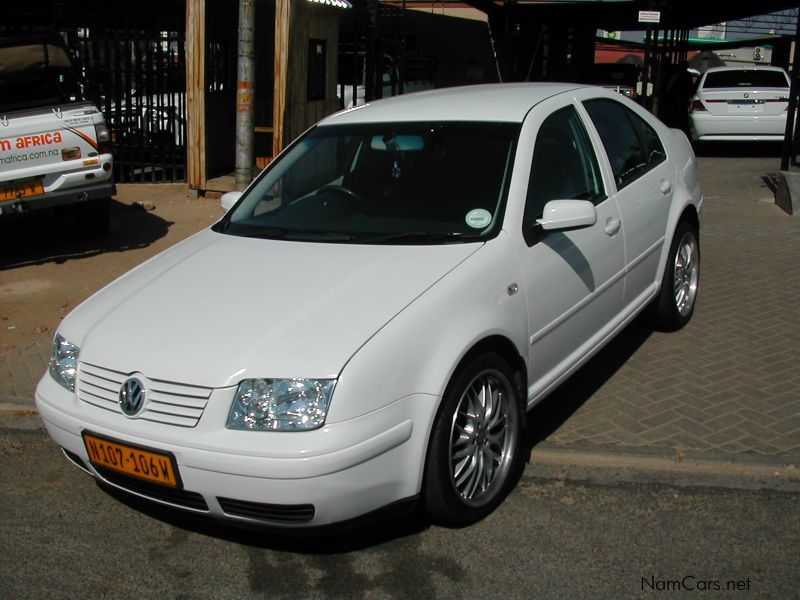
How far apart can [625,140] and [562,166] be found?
3.20ft

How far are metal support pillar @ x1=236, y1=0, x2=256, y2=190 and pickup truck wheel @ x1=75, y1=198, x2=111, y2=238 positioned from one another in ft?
4.97

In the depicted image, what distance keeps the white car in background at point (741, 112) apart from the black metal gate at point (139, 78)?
8.72 metres

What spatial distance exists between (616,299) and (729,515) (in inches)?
55.6

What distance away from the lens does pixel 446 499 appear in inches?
142

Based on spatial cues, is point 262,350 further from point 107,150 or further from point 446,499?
point 107,150

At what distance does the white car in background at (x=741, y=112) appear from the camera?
50.2ft

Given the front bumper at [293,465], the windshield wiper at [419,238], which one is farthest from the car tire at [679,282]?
the front bumper at [293,465]

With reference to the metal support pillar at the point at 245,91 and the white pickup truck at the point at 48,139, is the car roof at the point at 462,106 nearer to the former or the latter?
the metal support pillar at the point at 245,91

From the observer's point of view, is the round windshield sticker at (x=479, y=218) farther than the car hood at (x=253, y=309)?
Yes

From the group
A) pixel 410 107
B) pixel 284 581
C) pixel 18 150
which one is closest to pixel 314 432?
pixel 284 581

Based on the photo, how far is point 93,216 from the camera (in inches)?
354

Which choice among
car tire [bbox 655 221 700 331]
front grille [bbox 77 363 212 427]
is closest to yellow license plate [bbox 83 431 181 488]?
front grille [bbox 77 363 212 427]

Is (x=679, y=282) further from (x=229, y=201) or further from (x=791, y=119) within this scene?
(x=791, y=119)

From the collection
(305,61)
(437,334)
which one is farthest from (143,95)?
(437,334)
